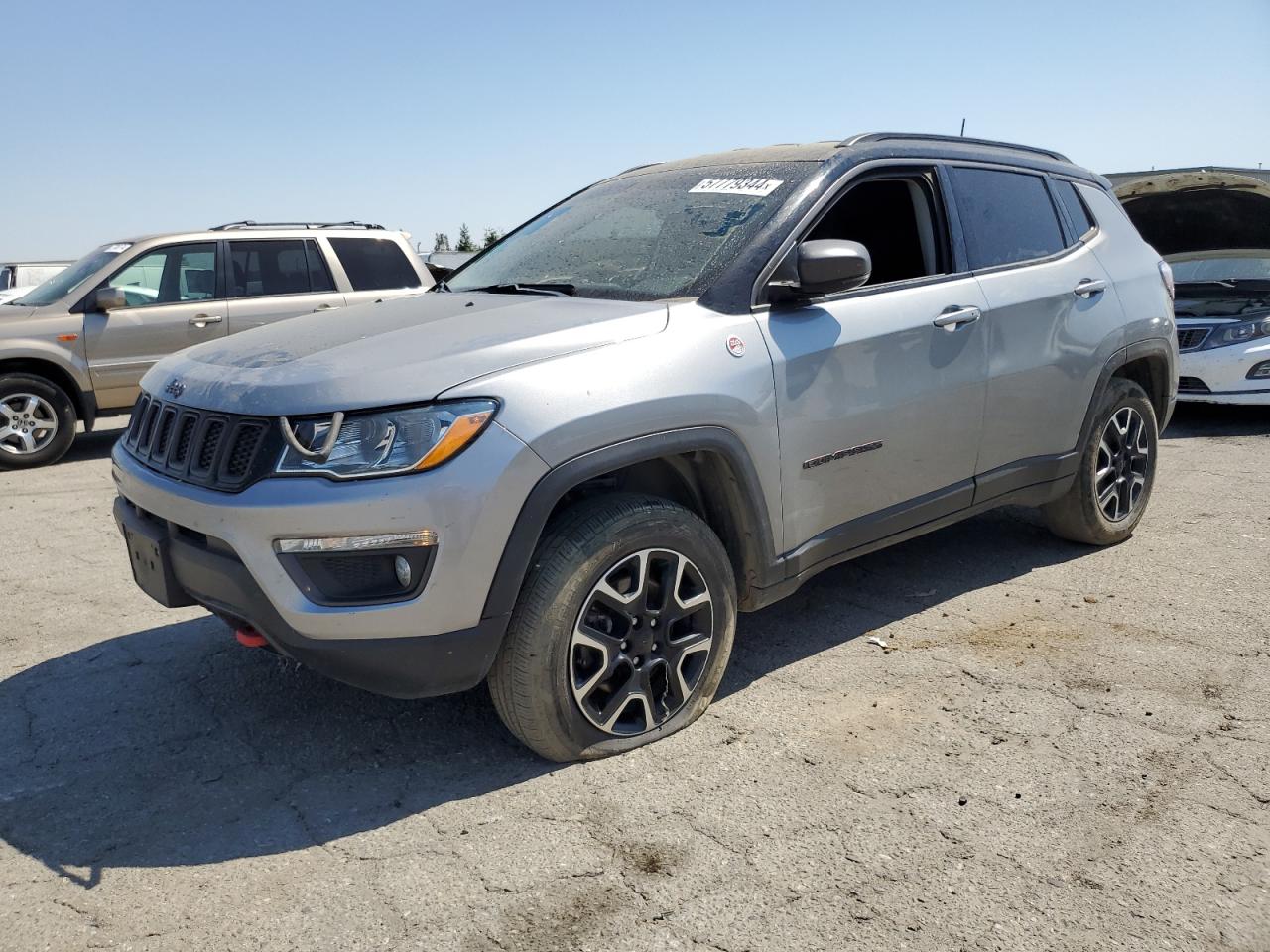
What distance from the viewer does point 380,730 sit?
3549mm

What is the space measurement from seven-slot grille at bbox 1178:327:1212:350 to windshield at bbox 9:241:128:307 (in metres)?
8.70

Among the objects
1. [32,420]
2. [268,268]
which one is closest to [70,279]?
[32,420]

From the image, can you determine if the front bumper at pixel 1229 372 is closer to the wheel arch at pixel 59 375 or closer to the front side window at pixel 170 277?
the front side window at pixel 170 277

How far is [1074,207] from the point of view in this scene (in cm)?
509

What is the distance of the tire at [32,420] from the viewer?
28.0 feet

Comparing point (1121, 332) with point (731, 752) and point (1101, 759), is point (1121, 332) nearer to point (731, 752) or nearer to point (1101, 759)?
point (1101, 759)

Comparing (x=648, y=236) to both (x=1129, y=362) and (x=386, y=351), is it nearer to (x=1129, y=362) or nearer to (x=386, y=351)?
(x=386, y=351)

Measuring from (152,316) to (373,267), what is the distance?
74.0 inches

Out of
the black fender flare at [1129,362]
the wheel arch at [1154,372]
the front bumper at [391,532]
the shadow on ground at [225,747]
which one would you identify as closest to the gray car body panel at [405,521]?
the front bumper at [391,532]

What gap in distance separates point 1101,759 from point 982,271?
2.02m

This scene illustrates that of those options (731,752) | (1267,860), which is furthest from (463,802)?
(1267,860)

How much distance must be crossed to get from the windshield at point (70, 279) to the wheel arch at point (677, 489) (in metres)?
7.19

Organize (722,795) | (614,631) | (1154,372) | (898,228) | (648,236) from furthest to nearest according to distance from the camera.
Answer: (1154,372) → (898,228) → (648,236) → (614,631) → (722,795)

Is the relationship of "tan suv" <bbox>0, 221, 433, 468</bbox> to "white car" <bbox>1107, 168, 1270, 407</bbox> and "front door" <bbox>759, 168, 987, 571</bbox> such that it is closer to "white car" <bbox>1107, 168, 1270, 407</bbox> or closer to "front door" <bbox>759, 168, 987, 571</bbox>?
"front door" <bbox>759, 168, 987, 571</bbox>
